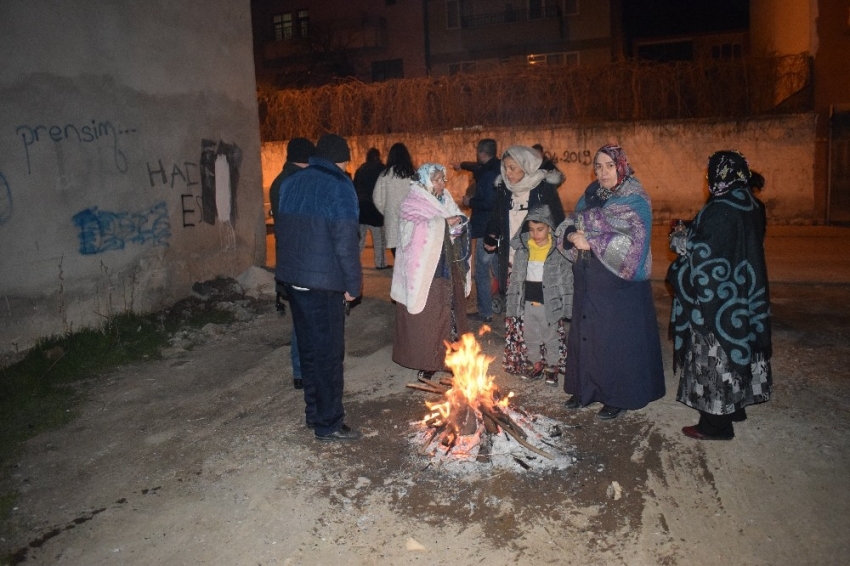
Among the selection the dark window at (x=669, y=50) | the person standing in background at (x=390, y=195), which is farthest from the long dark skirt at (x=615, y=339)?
the dark window at (x=669, y=50)

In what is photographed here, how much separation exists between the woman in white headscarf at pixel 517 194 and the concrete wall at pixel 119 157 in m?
4.21

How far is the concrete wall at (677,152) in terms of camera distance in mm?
14039

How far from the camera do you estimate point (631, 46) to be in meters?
27.7

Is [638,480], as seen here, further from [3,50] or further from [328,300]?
[3,50]

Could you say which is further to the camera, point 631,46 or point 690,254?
point 631,46

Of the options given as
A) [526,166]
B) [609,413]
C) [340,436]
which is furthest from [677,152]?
[340,436]

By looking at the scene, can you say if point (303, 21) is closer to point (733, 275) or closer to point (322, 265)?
point (322, 265)

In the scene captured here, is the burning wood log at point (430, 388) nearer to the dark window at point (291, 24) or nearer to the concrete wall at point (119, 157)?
the concrete wall at point (119, 157)

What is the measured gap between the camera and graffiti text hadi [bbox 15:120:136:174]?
6598 mm

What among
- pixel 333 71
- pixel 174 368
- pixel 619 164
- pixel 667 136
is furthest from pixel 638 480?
pixel 333 71

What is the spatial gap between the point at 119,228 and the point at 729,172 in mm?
6304

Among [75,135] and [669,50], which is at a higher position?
[669,50]

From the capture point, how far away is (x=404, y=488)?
409cm

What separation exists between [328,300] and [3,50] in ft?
Answer: 14.2
